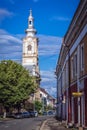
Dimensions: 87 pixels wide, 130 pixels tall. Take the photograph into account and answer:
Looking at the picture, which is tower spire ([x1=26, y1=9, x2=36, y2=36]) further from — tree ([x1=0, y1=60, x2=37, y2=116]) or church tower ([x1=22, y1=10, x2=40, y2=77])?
tree ([x1=0, y1=60, x2=37, y2=116])

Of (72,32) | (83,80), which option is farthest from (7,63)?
(83,80)

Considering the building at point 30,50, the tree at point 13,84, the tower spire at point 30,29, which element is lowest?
the tree at point 13,84

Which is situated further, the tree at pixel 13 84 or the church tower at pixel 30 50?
the church tower at pixel 30 50

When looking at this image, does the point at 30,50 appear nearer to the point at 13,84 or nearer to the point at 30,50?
the point at 30,50

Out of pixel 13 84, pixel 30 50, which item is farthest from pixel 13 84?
pixel 30 50

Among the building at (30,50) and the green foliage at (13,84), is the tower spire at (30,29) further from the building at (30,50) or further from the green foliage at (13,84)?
the green foliage at (13,84)

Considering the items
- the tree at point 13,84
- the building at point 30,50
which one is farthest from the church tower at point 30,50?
the tree at point 13,84

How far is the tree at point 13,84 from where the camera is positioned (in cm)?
8181

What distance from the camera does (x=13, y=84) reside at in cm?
8450

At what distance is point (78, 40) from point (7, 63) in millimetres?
58720

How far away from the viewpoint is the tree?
81.8 meters

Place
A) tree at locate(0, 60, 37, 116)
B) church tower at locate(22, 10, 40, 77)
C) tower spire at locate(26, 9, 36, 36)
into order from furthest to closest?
tower spire at locate(26, 9, 36, 36) → church tower at locate(22, 10, 40, 77) → tree at locate(0, 60, 37, 116)

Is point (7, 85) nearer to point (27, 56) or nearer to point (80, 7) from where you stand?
point (80, 7)

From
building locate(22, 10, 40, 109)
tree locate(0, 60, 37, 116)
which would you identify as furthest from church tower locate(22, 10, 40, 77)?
tree locate(0, 60, 37, 116)
